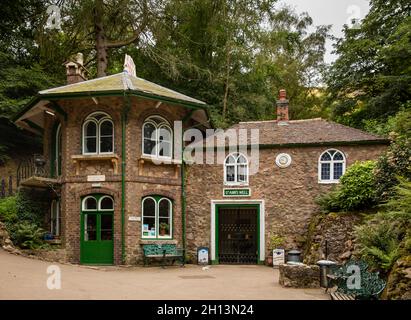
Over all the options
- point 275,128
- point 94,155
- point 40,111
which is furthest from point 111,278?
point 275,128

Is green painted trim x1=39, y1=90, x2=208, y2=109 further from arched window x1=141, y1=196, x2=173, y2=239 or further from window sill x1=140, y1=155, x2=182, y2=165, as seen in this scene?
arched window x1=141, y1=196, x2=173, y2=239

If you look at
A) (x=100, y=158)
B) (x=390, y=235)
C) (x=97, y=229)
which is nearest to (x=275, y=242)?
(x=97, y=229)

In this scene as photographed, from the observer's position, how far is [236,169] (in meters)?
19.5

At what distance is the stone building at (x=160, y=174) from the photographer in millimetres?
17719

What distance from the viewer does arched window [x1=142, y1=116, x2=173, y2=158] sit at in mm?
18531

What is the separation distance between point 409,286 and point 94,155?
1244 centimetres

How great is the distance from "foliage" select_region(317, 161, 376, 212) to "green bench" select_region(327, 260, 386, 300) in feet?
19.6

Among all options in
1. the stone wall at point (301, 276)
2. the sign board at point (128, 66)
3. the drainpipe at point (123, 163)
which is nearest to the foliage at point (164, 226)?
the drainpipe at point (123, 163)

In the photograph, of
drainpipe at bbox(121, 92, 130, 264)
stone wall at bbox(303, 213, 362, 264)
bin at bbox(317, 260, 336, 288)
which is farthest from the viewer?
drainpipe at bbox(121, 92, 130, 264)

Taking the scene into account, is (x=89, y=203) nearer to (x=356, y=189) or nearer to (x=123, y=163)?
(x=123, y=163)

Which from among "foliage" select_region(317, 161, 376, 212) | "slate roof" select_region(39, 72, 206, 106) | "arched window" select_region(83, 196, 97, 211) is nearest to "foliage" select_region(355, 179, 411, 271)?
"foliage" select_region(317, 161, 376, 212)

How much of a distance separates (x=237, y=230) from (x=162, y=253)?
3.66m

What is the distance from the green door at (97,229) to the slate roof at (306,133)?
555cm
